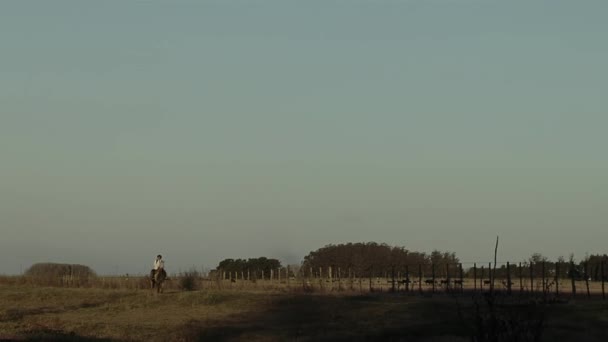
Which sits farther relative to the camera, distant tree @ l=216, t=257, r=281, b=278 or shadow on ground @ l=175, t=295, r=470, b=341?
distant tree @ l=216, t=257, r=281, b=278

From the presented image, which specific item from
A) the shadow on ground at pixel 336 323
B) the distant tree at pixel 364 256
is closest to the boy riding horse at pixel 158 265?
the shadow on ground at pixel 336 323

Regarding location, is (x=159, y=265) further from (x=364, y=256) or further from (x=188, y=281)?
(x=364, y=256)

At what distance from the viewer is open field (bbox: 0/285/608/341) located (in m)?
26.8

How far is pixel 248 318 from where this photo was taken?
35000 millimetres

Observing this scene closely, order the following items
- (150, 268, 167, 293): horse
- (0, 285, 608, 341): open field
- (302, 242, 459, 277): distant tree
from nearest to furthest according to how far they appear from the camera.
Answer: (0, 285, 608, 341): open field
(150, 268, 167, 293): horse
(302, 242, 459, 277): distant tree

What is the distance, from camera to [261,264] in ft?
397

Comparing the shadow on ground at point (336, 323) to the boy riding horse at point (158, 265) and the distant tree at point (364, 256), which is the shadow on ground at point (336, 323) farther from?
the distant tree at point (364, 256)

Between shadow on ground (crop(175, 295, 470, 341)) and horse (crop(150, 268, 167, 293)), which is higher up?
horse (crop(150, 268, 167, 293))

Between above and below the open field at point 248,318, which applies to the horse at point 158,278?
above

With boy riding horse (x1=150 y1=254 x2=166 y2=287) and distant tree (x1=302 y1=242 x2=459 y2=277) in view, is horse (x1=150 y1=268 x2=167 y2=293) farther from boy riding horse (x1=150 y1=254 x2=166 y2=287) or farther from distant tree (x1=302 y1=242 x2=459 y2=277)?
distant tree (x1=302 y1=242 x2=459 y2=277)

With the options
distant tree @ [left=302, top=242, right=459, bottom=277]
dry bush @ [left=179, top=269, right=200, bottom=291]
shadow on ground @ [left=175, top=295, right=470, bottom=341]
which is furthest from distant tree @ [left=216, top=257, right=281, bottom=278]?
shadow on ground @ [left=175, top=295, right=470, bottom=341]

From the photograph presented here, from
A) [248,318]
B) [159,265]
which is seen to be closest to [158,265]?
A: [159,265]

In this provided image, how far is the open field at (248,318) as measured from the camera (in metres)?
26.8

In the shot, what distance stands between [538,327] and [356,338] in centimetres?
1719
